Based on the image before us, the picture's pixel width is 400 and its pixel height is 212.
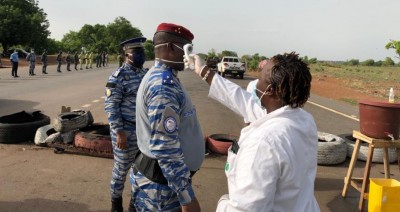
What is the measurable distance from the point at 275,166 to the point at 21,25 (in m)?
57.9

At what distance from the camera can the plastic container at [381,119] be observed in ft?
15.6

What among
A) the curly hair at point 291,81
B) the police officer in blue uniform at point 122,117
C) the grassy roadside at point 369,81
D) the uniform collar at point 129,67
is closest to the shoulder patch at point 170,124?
the curly hair at point 291,81

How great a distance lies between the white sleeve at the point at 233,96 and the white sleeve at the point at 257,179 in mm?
918

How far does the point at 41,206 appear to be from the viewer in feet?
15.4

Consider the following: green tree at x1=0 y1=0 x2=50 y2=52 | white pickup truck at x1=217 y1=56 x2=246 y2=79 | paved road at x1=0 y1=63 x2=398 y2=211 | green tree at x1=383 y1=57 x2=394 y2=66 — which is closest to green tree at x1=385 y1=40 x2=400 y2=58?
white pickup truck at x1=217 y1=56 x2=246 y2=79

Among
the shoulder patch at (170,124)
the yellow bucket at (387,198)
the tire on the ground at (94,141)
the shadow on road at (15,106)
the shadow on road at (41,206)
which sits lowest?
the shadow on road at (41,206)

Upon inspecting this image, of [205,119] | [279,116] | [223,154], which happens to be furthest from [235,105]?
[205,119]

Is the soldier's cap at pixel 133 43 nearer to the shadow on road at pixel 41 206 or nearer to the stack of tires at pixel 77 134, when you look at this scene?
the shadow on road at pixel 41 206

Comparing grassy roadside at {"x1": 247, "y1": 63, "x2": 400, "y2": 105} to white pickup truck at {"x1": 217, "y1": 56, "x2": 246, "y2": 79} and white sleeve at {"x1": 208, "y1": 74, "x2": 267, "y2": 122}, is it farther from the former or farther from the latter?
white sleeve at {"x1": 208, "y1": 74, "x2": 267, "y2": 122}

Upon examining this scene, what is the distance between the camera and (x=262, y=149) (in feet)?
5.04

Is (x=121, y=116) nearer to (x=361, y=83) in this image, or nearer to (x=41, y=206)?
(x=41, y=206)

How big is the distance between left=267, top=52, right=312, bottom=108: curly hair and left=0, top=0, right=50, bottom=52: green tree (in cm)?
5539

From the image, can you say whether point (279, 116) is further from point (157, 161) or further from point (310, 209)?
point (157, 161)

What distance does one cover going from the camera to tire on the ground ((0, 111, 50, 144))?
7.45 metres
